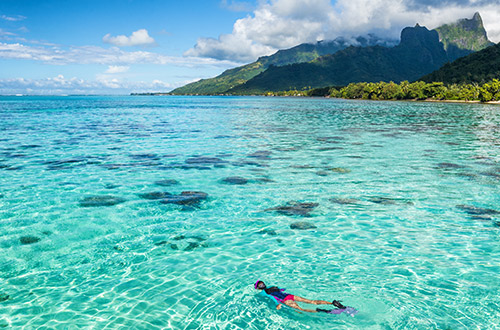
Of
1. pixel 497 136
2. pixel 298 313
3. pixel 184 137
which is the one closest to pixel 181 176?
pixel 298 313

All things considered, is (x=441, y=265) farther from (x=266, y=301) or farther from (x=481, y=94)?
(x=481, y=94)

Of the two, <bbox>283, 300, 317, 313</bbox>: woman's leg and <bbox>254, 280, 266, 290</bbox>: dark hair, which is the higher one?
<bbox>254, 280, 266, 290</bbox>: dark hair

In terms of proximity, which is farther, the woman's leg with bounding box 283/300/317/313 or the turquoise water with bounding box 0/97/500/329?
the turquoise water with bounding box 0/97/500/329

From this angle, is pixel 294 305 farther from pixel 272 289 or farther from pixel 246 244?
pixel 246 244

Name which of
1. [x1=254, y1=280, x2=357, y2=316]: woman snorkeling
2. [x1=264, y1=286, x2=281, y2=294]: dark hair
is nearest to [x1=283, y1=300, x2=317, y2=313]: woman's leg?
[x1=254, y1=280, x2=357, y2=316]: woman snorkeling

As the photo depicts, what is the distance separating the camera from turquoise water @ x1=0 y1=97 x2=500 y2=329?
869cm

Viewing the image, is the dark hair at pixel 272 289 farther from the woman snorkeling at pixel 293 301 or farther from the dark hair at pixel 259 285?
the dark hair at pixel 259 285

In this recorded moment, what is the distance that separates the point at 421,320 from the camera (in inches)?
327

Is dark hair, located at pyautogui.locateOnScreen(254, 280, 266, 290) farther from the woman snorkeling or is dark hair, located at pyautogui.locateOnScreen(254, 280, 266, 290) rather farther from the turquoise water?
the turquoise water

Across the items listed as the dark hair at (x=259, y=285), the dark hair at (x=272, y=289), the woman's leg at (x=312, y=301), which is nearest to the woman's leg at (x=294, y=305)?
the woman's leg at (x=312, y=301)

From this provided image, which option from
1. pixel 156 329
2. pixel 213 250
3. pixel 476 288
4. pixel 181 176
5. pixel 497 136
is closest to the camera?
pixel 156 329

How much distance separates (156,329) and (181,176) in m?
14.4

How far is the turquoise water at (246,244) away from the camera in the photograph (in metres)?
8.69

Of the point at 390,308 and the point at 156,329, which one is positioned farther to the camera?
the point at 390,308
